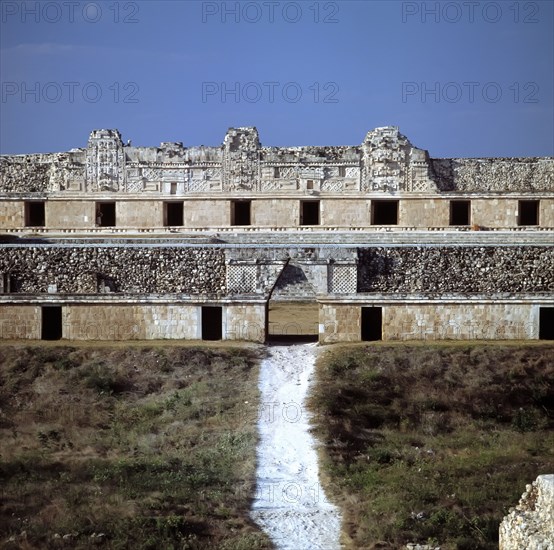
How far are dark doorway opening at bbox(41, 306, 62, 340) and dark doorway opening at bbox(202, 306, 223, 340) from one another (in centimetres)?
274

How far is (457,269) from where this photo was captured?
18.8 meters

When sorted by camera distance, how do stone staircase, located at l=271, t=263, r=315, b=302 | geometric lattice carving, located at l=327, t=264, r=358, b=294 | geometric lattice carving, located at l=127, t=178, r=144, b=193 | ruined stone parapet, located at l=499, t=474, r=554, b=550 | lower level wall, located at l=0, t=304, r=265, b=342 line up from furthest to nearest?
geometric lattice carving, located at l=127, t=178, r=144, b=193, stone staircase, located at l=271, t=263, r=315, b=302, geometric lattice carving, located at l=327, t=264, r=358, b=294, lower level wall, located at l=0, t=304, r=265, b=342, ruined stone parapet, located at l=499, t=474, r=554, b=550

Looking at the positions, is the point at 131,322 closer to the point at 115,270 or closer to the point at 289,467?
the point at 115,270

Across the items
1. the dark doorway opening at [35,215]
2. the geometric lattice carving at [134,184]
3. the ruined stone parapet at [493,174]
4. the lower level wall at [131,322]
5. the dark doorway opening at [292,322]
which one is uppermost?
the ruined stone parapet at [493,174]

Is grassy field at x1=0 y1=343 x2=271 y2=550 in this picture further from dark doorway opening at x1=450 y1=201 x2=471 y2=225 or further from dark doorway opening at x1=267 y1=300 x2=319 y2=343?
dark doorway opening at x1=450 y1=201 x2=471 y2=225

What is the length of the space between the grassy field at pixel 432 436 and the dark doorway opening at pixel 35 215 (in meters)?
11.9

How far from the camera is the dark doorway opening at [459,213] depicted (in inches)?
1015

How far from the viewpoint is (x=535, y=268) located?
742 inches

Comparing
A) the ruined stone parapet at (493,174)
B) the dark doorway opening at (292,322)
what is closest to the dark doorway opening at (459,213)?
the ruined stone parapet at (493,174)

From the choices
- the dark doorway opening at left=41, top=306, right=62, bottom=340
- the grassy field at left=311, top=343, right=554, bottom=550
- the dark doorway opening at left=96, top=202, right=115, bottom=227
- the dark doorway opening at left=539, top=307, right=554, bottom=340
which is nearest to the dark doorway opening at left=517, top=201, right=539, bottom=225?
the dark doorway opening at left=539, top=307, right=554, bottom=340

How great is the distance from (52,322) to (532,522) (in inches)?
444

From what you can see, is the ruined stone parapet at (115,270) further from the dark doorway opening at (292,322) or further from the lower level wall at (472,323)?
the lower level wall at (472,323)

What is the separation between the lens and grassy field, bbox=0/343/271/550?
11398mm

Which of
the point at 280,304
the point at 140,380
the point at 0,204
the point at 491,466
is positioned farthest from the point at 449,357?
the point at 0,204
